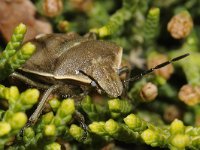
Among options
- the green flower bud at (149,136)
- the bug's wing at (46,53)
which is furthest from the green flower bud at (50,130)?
the bug's wing at (46,53)

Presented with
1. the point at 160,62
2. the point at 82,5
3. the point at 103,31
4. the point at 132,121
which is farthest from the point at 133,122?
the point at 82,5

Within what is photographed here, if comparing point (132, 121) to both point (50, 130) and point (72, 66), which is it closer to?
point (50, 130)

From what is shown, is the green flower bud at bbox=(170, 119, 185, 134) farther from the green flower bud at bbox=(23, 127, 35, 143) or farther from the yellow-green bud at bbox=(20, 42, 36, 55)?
the yellow-green bud at bbox=(20, 42, 36, 55)

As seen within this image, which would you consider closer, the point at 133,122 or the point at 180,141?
the point at 180,141

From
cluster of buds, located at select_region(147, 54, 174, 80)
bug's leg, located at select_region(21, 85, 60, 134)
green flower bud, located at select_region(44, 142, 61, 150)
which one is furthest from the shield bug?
green flower bud, located at select_region(44, 142, 61, 150)

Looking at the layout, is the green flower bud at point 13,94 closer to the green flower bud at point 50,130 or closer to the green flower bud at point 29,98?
the green flower bud at point 29,98

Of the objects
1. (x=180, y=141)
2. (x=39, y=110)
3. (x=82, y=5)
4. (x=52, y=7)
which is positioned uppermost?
(x=82, y=5)
